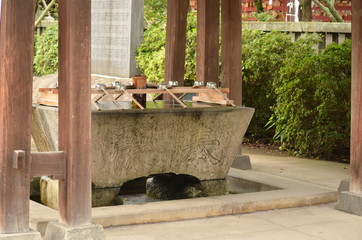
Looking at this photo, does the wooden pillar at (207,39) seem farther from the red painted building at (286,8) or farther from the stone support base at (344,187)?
the red painted building at (286,8)

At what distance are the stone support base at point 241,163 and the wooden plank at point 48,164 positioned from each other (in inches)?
166

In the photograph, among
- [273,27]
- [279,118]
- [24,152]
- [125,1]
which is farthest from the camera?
[125,1]

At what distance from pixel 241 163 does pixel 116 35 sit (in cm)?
680

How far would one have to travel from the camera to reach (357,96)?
7.88 metres

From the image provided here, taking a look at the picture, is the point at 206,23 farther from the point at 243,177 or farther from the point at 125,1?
the point at 125,1

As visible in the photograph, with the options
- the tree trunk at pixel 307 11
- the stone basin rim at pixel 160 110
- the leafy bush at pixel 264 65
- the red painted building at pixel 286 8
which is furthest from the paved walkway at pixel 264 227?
the red painted building at pixel 286 8

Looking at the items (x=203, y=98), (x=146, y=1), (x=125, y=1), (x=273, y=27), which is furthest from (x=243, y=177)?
(x=146, y=1)

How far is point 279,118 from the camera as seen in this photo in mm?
11781

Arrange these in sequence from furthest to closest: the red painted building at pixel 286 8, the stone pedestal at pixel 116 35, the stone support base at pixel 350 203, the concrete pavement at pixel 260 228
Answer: the red painted building at pixel 286 8, the stone pedestal at pixel 116 35, the stone support base at pixel 350 203, the concrete pavement at pixel 260 228

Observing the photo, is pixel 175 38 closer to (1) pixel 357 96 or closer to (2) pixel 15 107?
(1) pixel 357 96

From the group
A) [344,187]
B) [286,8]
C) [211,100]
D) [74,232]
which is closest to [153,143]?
[211,100]

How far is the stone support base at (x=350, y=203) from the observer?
25.9 feet

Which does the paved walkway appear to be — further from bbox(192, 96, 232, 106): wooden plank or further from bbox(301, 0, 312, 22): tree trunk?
bbox(301, 0, 312, 22): tree trunk

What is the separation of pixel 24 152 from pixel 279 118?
6.38m
